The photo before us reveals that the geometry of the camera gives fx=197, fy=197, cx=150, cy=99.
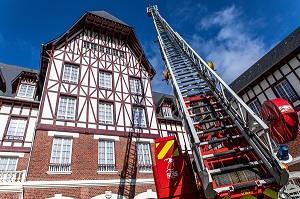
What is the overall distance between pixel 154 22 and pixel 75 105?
7.78 metres

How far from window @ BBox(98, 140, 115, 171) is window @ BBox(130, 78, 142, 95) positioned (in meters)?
5.04

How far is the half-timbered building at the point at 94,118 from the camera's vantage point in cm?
1053

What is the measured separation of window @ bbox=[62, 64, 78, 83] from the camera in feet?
46.3

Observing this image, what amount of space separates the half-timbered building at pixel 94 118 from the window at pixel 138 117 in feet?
0.28

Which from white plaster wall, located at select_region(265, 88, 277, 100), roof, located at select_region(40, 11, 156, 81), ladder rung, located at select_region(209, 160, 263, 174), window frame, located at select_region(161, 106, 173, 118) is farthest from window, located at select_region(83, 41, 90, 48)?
ladder rung, located at select_region(209, 160, 263, 174)

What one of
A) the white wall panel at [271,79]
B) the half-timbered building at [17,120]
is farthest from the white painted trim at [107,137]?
the white wall panel at [271,79]

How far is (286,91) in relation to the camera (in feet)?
46.1

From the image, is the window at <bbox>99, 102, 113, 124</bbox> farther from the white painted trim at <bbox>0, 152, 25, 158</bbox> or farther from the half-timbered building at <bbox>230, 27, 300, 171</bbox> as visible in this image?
the half-timbered building at <bbox>230, 27, 300, 171</bbox>

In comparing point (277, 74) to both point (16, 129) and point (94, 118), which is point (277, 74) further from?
point (16, 129)

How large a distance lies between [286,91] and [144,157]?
1111 centimetres

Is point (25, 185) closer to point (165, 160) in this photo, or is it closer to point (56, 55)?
point (165, 160)

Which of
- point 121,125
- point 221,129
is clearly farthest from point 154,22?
point 221,129

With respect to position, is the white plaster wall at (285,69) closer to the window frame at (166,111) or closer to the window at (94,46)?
the window frame at (166,111)

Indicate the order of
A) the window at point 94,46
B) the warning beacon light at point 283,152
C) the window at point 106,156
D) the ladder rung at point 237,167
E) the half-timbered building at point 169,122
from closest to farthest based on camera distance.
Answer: the ladder rung at point 237,167 → the warning beacon light at point 283,152 → the window at point 106,156 → the window at point 94,46 → the half-timbered building at point 169,122
